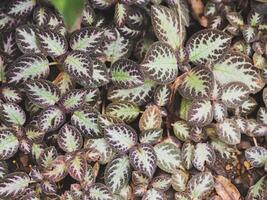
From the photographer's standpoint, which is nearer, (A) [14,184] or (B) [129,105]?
(A) [14,184]

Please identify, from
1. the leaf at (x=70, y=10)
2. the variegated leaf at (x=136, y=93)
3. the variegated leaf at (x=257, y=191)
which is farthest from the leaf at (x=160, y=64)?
the leaf at (x=70, y=10)

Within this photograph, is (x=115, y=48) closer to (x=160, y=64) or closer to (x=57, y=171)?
(x=160, y=64)

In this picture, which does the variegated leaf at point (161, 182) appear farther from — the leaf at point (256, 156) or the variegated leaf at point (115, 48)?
the variegated leaf at point (115, 48)

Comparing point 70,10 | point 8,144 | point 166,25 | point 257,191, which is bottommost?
point 257,191

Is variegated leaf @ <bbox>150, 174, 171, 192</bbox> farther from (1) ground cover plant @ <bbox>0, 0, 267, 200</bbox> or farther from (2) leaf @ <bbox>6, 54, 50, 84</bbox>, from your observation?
(2) leaf @ <bbox>6, 54, 50, 84</bbox>

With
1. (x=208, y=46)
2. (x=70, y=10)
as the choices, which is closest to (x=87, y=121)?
(x=208, y=46)

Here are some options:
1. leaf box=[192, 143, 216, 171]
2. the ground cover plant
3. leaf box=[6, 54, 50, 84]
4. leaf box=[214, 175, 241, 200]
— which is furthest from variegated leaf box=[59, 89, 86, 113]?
leaf box=[214, 175, 241, 200]
